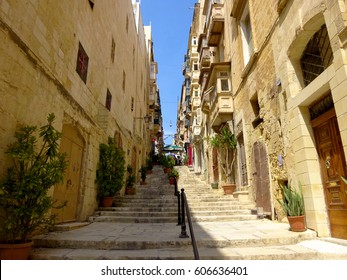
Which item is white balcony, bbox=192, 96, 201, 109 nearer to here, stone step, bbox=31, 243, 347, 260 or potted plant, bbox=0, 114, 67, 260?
stone step, bbox=31, 243, 347, 260

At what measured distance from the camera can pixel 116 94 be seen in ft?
39.4

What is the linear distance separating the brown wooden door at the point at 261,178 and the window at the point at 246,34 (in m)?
4.04

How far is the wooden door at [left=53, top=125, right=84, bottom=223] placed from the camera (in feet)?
21.2

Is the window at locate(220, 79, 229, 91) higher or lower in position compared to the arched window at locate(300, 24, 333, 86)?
higher

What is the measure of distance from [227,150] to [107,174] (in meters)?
6.05

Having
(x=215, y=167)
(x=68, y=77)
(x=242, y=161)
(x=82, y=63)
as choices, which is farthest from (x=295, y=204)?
(x=215, y=167)

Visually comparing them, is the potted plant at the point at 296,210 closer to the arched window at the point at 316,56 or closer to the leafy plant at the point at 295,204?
the leafy plant at the point at 295,204

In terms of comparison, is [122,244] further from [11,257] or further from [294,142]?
[294,142]

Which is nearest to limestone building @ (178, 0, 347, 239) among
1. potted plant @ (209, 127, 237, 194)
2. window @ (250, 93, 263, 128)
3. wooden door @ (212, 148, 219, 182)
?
window @ (250, 93, 263, 128)

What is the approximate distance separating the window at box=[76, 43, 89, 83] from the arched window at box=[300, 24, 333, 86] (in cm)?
658

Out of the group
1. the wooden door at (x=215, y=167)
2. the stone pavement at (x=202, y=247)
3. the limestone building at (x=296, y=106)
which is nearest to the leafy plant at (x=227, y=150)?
the limestone building at (x=296, y=106)

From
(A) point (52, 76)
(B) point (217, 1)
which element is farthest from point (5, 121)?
(B) point (217, 1)

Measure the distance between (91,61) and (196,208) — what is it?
6694 mm

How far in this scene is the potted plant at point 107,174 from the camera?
28.7 feet
